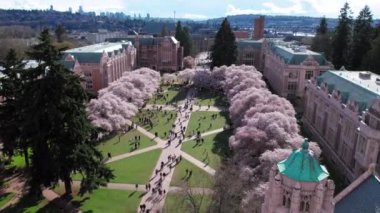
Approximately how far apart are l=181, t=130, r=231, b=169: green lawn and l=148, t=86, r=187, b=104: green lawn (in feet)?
75.9

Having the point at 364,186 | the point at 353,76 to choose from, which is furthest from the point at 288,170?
the point at 353,76

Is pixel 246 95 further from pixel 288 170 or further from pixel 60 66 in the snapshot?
pixel 288 170

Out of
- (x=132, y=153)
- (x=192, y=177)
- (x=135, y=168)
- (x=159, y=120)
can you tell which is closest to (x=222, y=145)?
(x=192, y=177)

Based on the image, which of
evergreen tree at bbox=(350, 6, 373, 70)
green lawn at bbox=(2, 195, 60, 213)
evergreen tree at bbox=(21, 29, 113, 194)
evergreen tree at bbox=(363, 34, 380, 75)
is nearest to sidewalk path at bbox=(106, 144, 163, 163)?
green lawn at bbox=(2, 195, 60, 213)

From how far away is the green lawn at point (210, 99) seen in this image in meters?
73.3

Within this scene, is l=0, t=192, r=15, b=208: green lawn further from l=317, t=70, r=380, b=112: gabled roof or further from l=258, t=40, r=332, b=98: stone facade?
l=258, t=40, r=332, b=98: stone facade

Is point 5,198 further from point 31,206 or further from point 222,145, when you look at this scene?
point 222,145

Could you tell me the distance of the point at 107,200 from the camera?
117ft

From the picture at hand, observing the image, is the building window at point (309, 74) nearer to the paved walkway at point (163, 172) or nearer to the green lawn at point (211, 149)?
the green lawn at point (211, 149)

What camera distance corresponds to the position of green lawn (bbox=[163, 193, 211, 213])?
32319 mm

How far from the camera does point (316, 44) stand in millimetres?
99125

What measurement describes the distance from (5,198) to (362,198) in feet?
105

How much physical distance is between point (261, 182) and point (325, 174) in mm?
14682

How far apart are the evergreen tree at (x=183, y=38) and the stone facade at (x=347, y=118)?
66.7m
